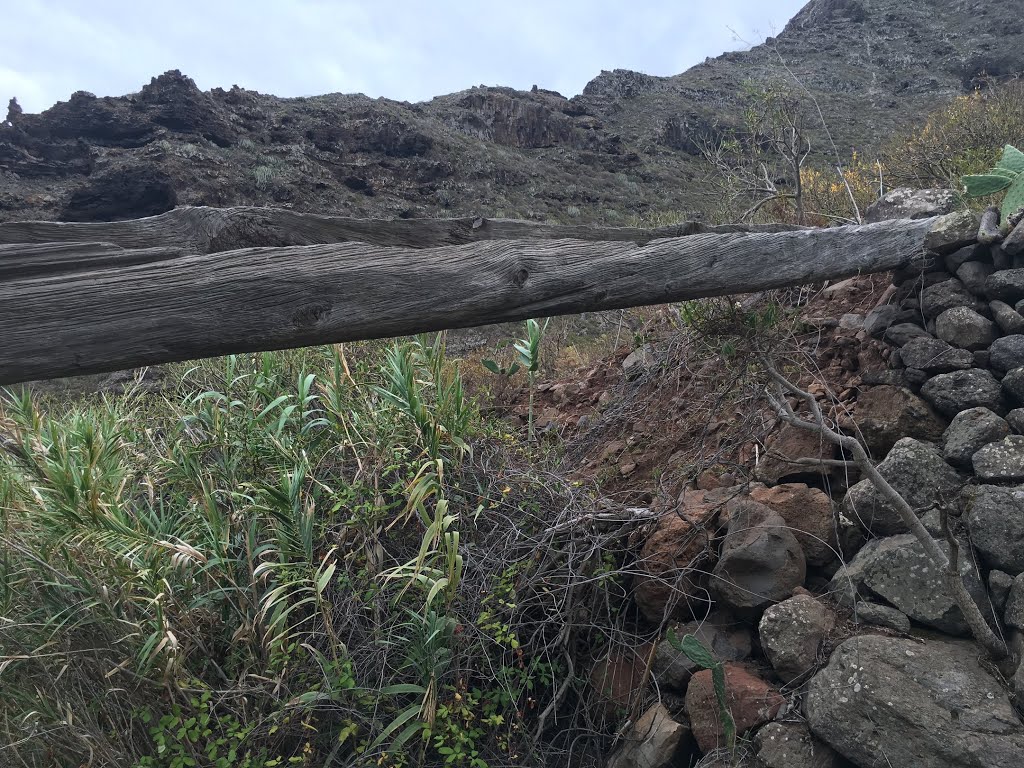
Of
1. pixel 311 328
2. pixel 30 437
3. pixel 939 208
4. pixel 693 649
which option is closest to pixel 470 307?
pixel 311 328

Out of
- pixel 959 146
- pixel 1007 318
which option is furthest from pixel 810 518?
pixel 959 146

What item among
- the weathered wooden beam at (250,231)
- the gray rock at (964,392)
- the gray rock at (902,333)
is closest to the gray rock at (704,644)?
the gray rock at (964,392)

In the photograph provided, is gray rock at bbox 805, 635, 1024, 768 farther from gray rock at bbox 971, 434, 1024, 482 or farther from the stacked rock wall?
gray rock at bbox 971, 434, 1024, 482

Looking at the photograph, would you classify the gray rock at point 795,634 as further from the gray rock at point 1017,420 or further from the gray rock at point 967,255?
the gray rock at point 967,255

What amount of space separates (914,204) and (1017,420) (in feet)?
5.16

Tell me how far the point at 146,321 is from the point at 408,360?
73.2 inches

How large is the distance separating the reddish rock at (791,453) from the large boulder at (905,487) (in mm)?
194

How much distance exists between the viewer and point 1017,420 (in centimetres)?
240

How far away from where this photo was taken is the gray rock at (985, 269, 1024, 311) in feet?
8.83

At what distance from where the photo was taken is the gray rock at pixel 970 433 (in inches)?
94.3

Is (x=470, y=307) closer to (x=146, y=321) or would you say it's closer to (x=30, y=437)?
(x=146, y=321)

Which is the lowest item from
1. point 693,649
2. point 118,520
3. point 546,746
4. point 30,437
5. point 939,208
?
point 546,746

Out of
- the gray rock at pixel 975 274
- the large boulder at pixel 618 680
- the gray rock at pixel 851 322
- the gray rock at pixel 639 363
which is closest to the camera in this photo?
the large boulder at pixel 618 680

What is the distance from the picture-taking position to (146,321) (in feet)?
4.85
